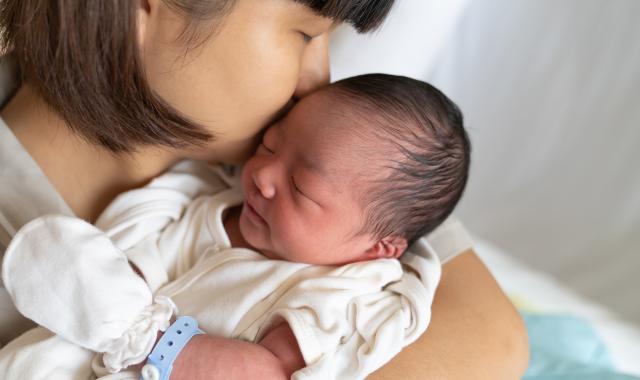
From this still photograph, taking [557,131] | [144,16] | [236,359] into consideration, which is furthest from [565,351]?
[144,16]

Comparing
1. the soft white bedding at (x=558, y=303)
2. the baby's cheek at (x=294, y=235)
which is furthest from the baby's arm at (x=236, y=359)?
the soft white bedding at (x=558, y=303)

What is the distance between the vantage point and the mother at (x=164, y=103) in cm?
84

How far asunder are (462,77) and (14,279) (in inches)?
50.0

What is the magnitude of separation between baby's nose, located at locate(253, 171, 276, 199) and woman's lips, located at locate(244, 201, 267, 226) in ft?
0.13

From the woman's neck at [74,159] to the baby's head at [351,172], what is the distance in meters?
0.17

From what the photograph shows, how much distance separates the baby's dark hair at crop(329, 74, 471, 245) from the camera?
39.2 inches

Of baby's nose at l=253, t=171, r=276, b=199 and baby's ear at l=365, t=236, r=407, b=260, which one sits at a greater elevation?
baby's nose at l=253, t=171, r=276, b=199

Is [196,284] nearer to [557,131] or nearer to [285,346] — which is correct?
[285,346]

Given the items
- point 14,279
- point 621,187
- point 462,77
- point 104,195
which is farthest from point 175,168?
point 621,187

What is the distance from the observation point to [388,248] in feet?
3.43

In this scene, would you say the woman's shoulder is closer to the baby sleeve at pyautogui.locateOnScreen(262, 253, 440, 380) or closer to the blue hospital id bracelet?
the baby sleeve at pyautogui.locateOnScreen(262, 253, 440, 380)

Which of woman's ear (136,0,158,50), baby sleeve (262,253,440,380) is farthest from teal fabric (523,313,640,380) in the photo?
woman's ear (136,0,158,50)

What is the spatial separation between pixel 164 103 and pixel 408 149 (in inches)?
13.0

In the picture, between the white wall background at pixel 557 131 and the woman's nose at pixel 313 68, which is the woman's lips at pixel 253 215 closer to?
the woman's nose at pixel 313 68
